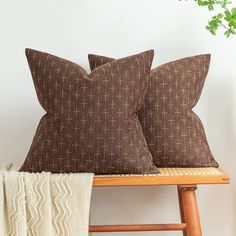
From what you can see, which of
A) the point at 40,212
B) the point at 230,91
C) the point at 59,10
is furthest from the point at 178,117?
the point at 59,10

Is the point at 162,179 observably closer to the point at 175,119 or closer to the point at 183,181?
the point at 183,181

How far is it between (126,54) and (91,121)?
46cm

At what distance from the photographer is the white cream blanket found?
4.60 ft

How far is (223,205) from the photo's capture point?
6.13 ft

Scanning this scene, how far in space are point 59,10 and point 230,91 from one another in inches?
24.7

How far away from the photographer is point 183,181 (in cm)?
142

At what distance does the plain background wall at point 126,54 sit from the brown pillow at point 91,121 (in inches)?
14.1

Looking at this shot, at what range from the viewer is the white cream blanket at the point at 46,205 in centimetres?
140

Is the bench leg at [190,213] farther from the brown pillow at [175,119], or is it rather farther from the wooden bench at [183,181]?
the brown pillow at [175,119]

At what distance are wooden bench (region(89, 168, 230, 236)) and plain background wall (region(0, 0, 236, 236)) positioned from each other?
0.34 metres

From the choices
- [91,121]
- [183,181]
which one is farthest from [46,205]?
[183,181]

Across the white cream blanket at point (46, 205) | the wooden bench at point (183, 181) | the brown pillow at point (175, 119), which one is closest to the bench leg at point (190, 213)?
the wooden bench at point (183, 181)

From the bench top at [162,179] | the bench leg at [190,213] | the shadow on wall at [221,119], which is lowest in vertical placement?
the bench leg at [190,213]

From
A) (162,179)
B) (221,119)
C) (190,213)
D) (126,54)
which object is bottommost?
(190,213)
